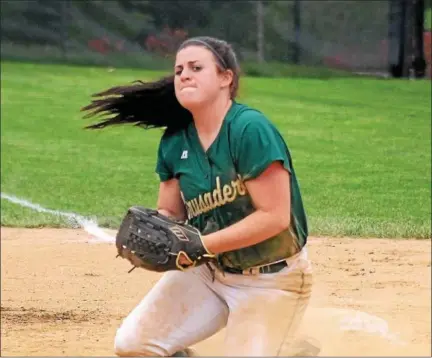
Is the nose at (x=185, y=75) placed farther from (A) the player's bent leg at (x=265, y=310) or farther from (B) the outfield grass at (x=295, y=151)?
(B) the outfield grass at (x=295, y=151)

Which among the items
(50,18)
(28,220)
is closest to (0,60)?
(50,18)

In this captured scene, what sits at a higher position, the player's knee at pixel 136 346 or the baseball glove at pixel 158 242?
the baseball glove at pixel 158 242

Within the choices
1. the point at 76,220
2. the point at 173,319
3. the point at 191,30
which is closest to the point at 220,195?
the point at 173,319

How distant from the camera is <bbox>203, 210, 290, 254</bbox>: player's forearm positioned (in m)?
3.29

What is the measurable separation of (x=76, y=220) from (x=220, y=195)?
187 inches

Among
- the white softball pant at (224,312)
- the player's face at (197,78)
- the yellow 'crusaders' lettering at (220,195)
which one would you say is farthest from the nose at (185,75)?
the white softball pant at (224,312)

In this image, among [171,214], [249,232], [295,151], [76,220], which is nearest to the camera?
[249,232]

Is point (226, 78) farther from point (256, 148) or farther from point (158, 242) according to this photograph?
point (158, 242)

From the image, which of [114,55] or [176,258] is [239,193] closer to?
[176,258]

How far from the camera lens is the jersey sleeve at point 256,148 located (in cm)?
329

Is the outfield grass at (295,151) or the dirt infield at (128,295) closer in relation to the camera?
the dirt infield at (128,295)

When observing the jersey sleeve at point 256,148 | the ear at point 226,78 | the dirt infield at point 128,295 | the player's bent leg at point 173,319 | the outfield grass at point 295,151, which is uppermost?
the ear at point 226,78

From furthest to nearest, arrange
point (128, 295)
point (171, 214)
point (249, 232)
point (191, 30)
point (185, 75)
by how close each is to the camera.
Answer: point (191, 30)
point (128, 295)
point (171, 214)
point (185, 75)
point (249, 232)

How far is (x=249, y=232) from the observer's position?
3295 mm
